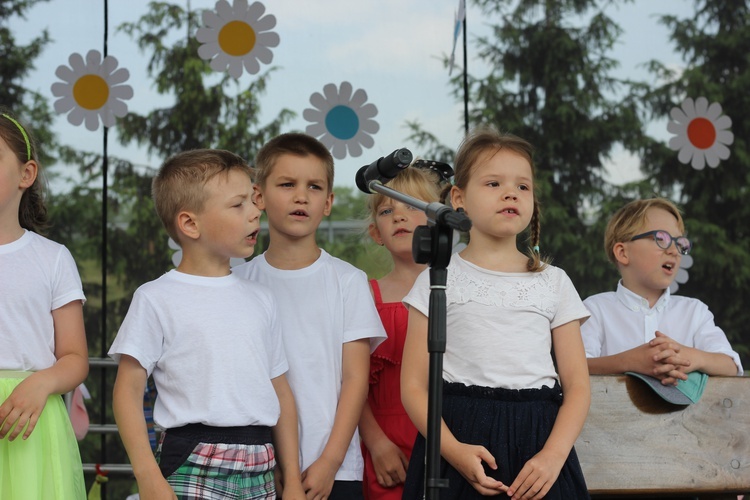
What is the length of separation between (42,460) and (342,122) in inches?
101

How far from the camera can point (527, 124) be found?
192 inches

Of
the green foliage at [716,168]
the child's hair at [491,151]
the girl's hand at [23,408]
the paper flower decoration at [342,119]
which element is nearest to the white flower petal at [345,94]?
the paper flower decoration at [342,119]

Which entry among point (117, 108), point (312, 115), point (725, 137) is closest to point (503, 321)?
point (312, 115)

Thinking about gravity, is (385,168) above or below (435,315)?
above

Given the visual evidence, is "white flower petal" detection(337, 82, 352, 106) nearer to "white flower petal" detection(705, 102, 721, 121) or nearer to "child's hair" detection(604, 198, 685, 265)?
"child's hair" detection(604, 198, 685, 265)

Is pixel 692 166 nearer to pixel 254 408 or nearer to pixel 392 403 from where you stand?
pixel 392 403

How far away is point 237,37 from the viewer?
14.7 feet

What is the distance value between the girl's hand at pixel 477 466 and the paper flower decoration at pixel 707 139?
321cm

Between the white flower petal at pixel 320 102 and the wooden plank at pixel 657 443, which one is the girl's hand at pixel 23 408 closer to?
the wooden plank at pixel 657 443

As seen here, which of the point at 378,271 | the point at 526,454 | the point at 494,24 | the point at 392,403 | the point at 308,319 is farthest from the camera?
the point at 494,24

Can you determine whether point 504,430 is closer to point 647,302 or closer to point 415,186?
point 415,186

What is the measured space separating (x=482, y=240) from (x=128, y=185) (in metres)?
2.69

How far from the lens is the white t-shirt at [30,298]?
2205 millimetres

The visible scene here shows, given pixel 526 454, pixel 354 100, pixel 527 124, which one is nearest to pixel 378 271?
pixel 354 100
